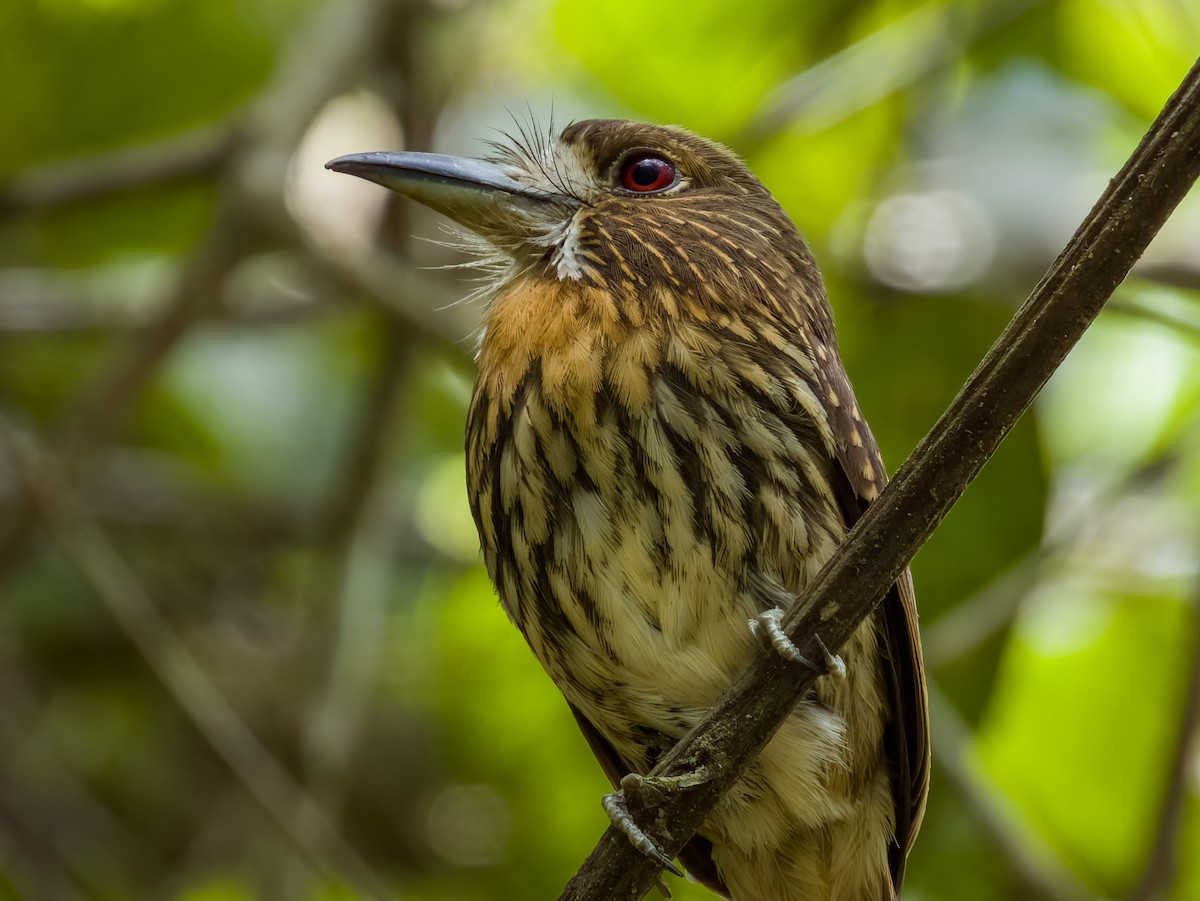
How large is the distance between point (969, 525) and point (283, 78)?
1.64 metres

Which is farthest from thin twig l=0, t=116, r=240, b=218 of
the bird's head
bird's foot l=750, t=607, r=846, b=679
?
bird's foot l=750, t=607, r=846, b=679

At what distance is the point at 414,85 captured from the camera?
3.45m

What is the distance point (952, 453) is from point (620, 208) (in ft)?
2.93

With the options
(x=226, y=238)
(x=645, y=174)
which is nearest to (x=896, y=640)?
(x=645, y=174)

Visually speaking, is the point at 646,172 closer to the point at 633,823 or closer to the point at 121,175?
the point at 633,823

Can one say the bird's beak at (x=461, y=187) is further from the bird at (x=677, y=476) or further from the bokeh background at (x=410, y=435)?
the bokeh background at (x=410, y=435)

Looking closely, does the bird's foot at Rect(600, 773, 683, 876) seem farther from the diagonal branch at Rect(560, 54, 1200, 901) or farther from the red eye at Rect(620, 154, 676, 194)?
the red eye at Rect(620, 154, 676, 194)

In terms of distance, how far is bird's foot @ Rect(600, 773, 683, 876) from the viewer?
1.69 meters

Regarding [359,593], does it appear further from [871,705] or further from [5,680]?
[871,705]

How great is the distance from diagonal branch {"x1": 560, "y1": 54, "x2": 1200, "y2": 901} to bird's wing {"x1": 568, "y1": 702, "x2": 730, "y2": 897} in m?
0.63

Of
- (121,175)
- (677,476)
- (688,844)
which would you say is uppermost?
(121,175)

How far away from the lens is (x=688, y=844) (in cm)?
232

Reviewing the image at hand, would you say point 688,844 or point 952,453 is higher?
point 952,453

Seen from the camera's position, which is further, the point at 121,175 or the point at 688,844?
the point at 121,175
